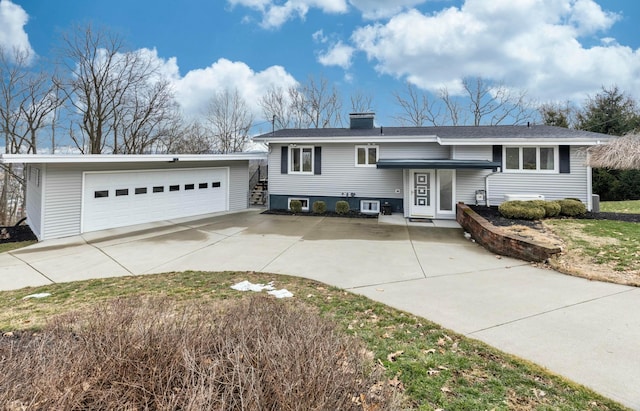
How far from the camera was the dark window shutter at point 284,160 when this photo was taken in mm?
15547

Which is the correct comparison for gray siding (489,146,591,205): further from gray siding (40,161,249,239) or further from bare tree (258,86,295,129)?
bare tree (258,86,295,129)

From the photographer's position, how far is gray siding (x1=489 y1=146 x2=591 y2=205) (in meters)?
12.2

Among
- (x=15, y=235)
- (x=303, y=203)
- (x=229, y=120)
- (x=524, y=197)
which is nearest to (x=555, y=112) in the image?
(x=524, y=197)

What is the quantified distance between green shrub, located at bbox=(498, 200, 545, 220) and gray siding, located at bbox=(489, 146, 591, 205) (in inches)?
94.5

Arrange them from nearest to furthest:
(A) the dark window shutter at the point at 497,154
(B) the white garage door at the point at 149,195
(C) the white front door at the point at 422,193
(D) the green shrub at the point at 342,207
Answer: (B) the white garage door at the point at 149,195 → (A) the dark window shutter at the point at 497,154 → (C) the white front door at the point at 422,193 → (D) the green shrub at the point at 342,207

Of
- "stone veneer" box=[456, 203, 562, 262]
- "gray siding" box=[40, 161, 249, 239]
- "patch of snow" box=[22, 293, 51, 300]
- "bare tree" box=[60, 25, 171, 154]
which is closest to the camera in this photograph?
"patch of snow" box=[22, 293, 51, 300]

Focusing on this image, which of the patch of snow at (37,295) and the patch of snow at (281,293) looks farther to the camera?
the patch of snow at (37,295)

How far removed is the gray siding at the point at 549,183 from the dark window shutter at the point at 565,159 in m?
0.12

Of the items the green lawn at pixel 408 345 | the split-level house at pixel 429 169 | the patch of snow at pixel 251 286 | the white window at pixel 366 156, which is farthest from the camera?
the white window at pixel 366 156

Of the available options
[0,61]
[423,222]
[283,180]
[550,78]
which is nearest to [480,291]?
[423,222]

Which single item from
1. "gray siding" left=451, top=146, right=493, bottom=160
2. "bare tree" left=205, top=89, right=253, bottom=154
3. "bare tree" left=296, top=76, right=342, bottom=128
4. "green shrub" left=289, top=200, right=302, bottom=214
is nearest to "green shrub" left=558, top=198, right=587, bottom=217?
"gray siding" left=451, top=146, right=493, bottom=160

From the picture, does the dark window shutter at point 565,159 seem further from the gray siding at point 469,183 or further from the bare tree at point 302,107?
the bare tree at point 302,107

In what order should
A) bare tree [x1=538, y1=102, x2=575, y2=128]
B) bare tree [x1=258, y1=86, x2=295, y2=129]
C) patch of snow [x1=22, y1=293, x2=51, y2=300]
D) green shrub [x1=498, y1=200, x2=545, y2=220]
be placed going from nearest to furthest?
1. patch of snow [x1=22, y1=293, x2=51, y2=300]
2. green shrub [x1=498, y1=200, x2=545, y2=220]
3. bare tree [x1=538, y1=102, x2=575, y2=128]
4. bare tree [x1=258, y1=86, x2=295, y2=129]

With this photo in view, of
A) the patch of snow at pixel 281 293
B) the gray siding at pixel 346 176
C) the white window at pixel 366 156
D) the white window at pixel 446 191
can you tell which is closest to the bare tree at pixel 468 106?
the gray siding at pixel 346 176
